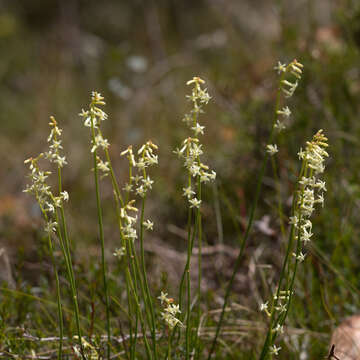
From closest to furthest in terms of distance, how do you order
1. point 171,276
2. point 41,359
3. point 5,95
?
point 41,359 → point 171,276 → point 5,95

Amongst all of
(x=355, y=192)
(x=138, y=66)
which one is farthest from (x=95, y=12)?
(x=355, y=192)

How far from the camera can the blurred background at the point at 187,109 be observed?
2637 mm

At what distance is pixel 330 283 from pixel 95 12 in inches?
295

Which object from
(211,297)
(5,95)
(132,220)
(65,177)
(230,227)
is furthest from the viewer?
(5,95)

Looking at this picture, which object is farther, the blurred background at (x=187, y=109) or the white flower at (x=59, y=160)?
the blurred background at (x=187, y=109)

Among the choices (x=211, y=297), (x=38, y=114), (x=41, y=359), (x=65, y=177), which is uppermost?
(x=38, y=114)

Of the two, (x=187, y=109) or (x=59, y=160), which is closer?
(x=59, y=160)

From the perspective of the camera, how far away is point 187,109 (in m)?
5.92

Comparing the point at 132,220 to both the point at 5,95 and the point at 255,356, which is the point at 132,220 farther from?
the point at 5,95

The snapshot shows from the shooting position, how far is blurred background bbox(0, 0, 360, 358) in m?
2.64

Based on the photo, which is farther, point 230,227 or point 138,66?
→ point 138,66

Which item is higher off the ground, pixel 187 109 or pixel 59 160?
pixel 187 109

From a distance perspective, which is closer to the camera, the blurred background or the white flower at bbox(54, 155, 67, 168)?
the white flower at bbox(54, 155, 67, 168)

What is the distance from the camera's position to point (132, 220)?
1.33 m
